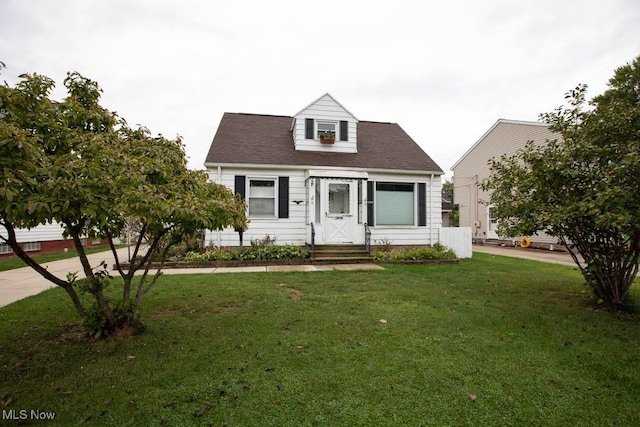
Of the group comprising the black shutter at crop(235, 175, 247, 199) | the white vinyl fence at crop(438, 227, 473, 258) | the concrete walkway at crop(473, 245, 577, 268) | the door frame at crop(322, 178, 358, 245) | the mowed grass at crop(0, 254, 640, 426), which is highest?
the black shutter at crop(235, 175, 247, 199)

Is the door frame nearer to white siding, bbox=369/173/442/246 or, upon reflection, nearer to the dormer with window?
white siding, bbox=369/173/442/246

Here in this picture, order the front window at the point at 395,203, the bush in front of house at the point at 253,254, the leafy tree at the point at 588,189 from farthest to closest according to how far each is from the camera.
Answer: the front window at the point at 395,203
the bush in front of house at the point at 253,254
the leafy tree at the point at 588,189

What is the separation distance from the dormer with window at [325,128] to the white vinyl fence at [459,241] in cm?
491

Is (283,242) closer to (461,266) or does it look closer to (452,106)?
(461,266)

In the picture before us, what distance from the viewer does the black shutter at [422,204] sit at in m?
11.9

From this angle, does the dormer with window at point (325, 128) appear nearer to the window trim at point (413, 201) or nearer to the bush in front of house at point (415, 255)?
the window trim at point (413, 201)

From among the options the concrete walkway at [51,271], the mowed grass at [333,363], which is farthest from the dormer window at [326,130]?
the mowed grass at [333,363]

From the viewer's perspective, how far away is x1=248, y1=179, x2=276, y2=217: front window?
11062 millimetres

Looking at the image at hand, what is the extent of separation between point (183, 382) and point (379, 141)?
487 inches

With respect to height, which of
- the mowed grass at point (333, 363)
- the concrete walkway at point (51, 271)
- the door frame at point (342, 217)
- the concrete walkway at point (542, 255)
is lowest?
the mowed grass at point (333, 363)

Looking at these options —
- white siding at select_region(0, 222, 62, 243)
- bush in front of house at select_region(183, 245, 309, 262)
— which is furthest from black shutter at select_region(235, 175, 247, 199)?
white siding at select_region(0, 222, 62, 243)

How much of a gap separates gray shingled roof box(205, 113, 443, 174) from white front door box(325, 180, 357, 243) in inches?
32.3

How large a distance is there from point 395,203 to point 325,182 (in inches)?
119

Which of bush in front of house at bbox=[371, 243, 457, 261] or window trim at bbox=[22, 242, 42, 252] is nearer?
bush in front of house at bbox=[371, 243, 457, 261]
